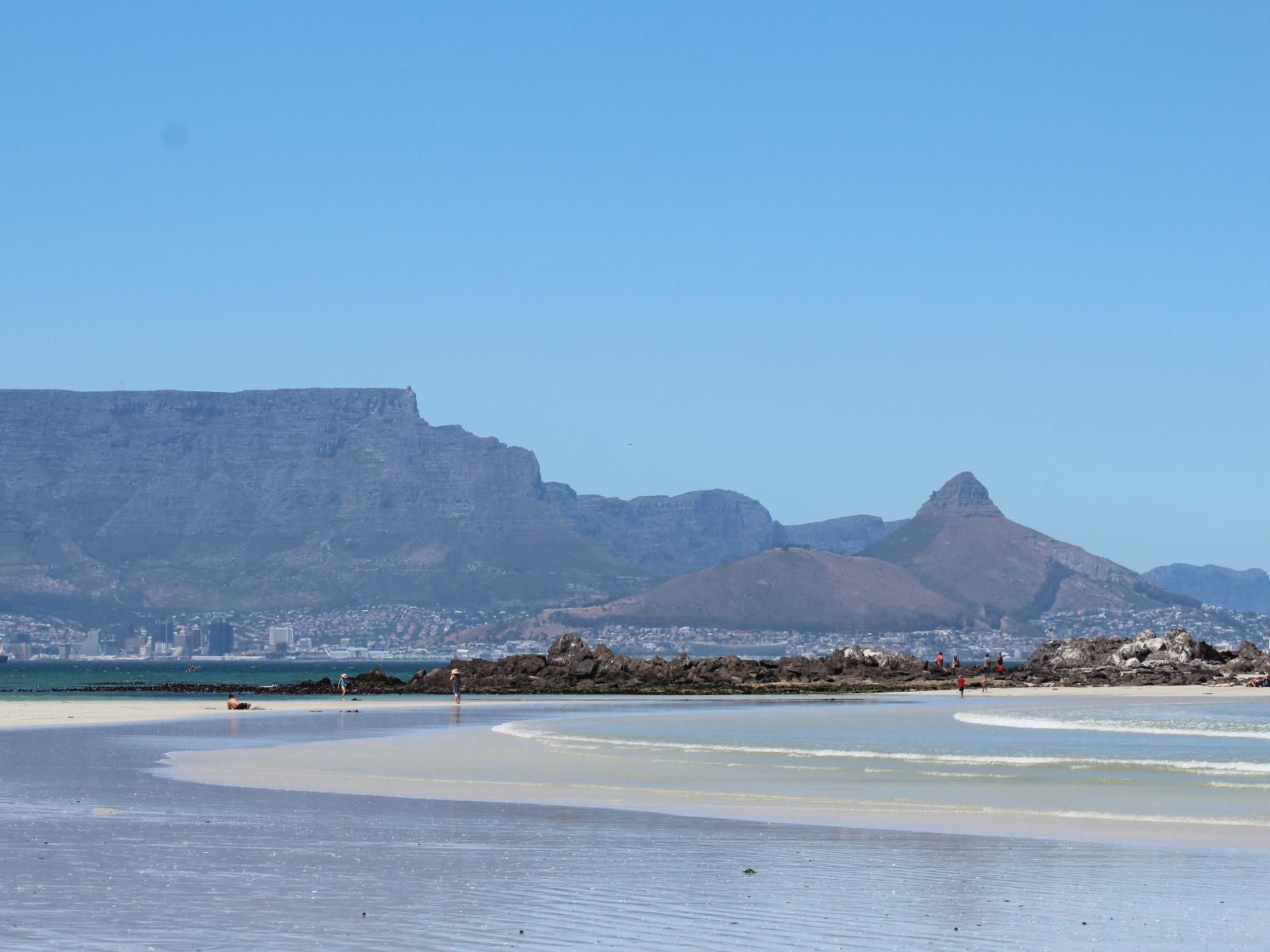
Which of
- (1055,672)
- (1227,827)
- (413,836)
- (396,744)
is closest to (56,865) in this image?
(413,836)

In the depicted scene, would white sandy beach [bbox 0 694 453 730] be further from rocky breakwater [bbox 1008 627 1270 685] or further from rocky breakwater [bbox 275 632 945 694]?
rocky breakwater [bbox 1008 627 1270 685]

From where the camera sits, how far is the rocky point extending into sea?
102938mm

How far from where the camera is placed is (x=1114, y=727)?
161 feet

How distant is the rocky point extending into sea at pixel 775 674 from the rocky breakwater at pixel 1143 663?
126mm

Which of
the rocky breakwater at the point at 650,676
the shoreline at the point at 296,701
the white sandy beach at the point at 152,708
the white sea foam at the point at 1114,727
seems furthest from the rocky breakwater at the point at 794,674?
the white sea foam at the point at 1114,727

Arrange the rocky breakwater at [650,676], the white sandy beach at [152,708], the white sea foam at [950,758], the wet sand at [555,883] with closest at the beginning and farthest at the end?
the wet sand at [555,883] < the white sea foam at [950,758] < the white sandy beach at [152,708] < the rocky breakwater at [650,676]

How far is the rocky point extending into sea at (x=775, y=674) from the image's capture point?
338 feet

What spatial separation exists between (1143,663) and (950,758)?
78935 millimetres

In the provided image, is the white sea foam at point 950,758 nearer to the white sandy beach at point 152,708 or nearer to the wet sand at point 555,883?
the wet sand at point 555,883

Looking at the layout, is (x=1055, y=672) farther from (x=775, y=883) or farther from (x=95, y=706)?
(x=775, y=883)

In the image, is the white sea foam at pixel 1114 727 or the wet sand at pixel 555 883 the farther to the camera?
the white sea foam at pixel 1114 727

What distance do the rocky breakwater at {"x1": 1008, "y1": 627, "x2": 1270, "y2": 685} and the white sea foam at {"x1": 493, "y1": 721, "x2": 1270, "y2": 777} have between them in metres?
62.4

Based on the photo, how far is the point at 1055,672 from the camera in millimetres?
115000

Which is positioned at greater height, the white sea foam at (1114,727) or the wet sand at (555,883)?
the wet sand at (555,883)
